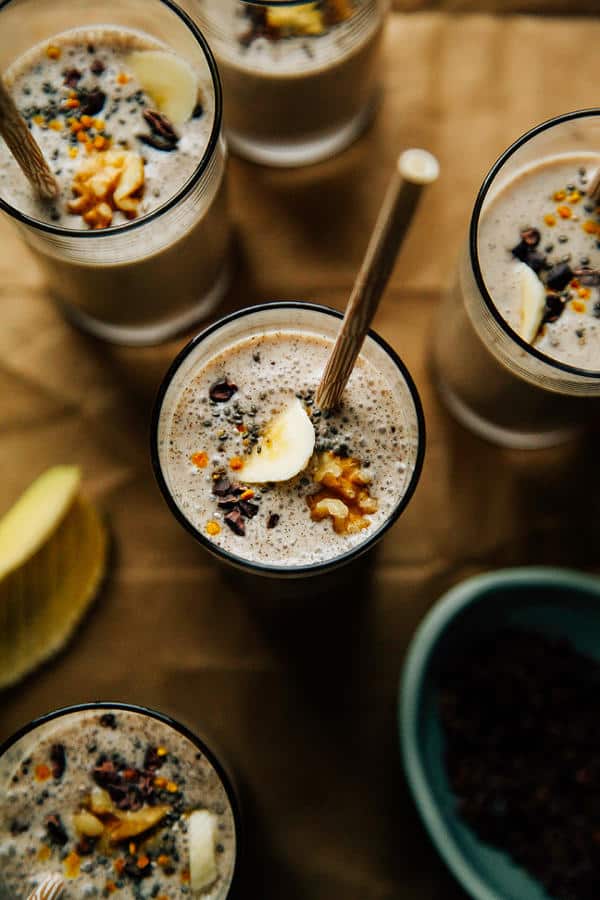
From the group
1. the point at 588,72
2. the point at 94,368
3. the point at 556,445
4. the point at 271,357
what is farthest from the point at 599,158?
the point at 94,368

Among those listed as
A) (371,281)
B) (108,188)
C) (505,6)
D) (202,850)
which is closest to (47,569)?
(202,850)

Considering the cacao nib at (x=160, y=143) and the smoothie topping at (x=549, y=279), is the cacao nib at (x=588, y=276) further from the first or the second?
the cacao nib at (x=160, y=143)

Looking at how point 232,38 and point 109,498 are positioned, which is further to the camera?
point 109,498

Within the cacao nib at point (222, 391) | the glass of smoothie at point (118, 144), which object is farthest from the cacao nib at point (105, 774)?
the glass of smoothie at point (118, 144)

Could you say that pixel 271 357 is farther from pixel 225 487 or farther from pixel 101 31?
pixel 101 31

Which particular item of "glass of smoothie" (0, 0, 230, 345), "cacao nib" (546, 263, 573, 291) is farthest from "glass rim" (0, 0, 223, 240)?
"cacao nib" (546, 263, 573, 291)
